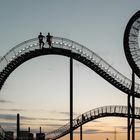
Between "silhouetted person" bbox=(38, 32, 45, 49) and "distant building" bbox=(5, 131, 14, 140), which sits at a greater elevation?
"silhouetted person" bbox=(38, 32, 45, 49)

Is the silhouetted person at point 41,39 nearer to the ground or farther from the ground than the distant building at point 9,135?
farther from the ground

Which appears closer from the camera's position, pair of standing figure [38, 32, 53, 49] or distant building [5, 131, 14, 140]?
pair of standing figure [38, 32, 53, 49]

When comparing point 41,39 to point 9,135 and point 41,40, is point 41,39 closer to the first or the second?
point 41,40

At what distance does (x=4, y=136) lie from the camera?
4719cm

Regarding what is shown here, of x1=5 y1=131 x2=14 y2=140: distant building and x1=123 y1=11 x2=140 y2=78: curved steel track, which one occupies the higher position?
x1=123 y1=11 x2=140 y2=78: curved steel track

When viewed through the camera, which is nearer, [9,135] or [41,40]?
[41,40]

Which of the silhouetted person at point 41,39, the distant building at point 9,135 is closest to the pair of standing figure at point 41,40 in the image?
the silhouetted person at point 41,39

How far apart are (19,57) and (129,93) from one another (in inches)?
429

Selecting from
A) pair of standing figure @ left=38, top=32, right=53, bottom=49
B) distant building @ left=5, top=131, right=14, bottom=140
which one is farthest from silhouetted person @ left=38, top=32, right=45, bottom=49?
distant building @ left=5, top=131, right=14, bottom=140

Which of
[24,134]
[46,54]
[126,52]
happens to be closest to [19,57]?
[46,54]

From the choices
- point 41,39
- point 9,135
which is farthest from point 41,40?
point 9,135

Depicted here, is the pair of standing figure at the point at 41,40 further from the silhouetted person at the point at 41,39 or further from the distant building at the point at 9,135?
the distant building at the point at 9,135

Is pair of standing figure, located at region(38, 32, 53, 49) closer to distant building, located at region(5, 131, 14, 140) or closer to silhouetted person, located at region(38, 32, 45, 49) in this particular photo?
silhouetted person, located at region(38, 32, 45, 49)

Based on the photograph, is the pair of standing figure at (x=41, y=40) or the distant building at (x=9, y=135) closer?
the pair of standing figure at (x=41, y=40)
